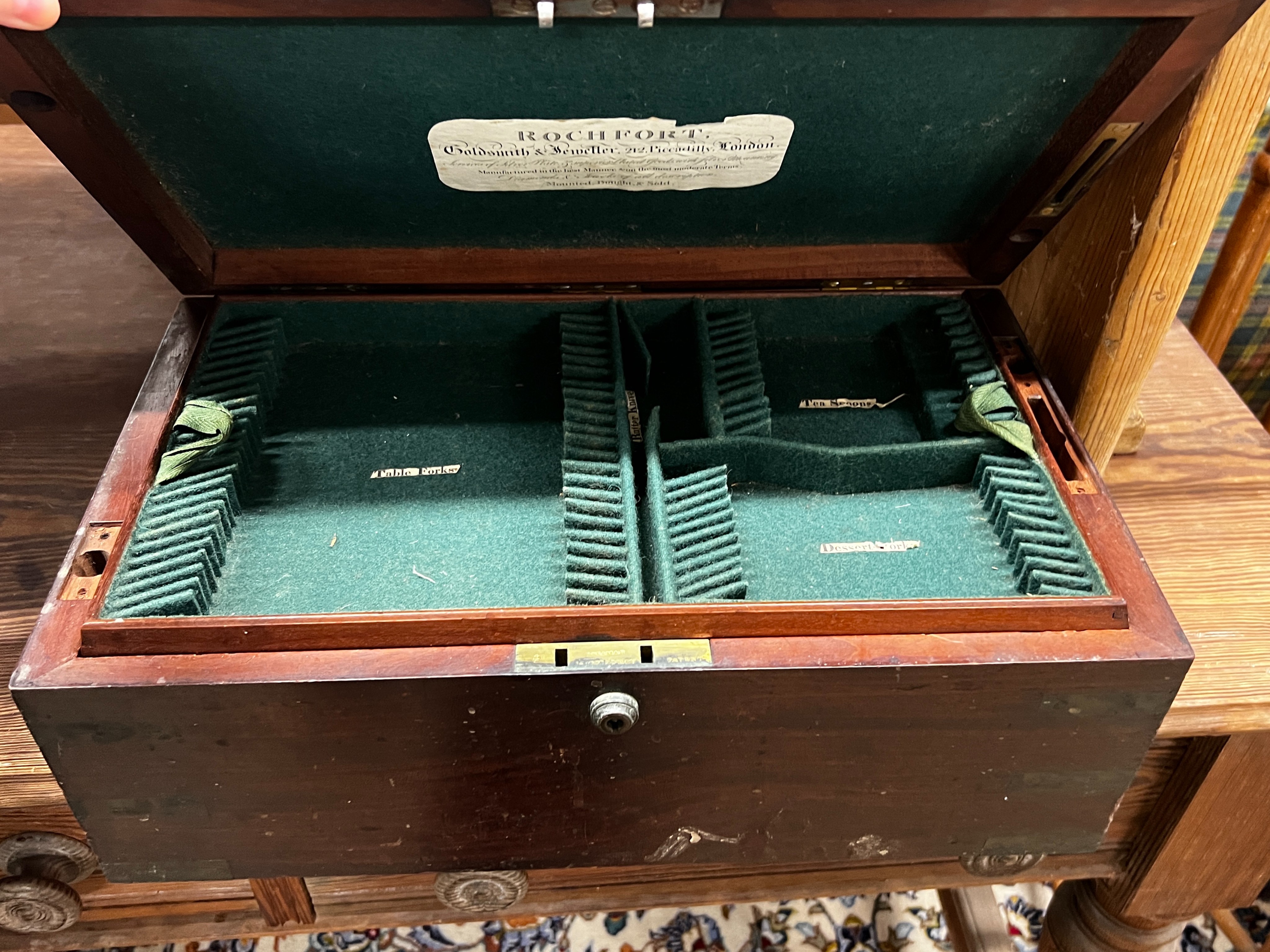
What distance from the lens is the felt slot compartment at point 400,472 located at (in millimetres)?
908

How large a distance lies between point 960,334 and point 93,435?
1050mm

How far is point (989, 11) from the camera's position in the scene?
760 millimetres

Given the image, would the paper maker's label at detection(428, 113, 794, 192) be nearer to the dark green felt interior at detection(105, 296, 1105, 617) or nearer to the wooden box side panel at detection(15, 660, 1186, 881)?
the dark green felt interior at detection(105, 296, 1105, 617)

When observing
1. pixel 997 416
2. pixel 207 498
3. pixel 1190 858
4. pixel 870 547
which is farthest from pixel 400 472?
pixel 1190 858

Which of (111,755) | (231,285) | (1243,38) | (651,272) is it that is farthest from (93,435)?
(1243,38)

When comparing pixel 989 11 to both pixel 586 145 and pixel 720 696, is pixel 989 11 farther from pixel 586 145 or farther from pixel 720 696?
pixel 720 696

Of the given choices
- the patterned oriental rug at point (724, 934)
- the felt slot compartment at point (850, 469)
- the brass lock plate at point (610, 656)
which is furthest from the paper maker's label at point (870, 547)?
the patterned oriental rug at point (724, 934)

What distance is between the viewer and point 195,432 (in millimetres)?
978

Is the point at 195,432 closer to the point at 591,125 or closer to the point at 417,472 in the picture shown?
the point at 417,472

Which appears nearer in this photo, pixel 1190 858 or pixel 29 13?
pixel 29 13

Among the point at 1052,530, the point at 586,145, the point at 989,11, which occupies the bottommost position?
the point at 1052,530

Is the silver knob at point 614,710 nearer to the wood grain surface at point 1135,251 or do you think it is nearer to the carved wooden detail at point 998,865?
the carved wooden detail at point 998,865

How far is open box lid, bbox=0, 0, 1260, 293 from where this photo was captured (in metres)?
Result: 0.79

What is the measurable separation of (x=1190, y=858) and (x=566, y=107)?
1145 mm
